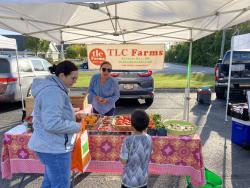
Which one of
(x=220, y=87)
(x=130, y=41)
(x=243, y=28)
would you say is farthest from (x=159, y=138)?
(x=243, y=28)

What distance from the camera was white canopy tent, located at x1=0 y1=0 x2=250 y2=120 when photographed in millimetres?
4273

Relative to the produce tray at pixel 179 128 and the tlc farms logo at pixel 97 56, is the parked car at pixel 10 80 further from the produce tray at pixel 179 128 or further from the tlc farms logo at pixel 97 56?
the produce tray at pixel 179 128

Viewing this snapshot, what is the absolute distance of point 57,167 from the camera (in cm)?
272

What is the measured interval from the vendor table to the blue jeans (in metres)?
0.96

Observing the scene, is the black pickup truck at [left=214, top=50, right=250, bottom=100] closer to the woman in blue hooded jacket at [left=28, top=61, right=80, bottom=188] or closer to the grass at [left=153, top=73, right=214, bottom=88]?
the grass at [left=153, top=73, right=214, bottom=88]

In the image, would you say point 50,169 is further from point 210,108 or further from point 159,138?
point 210,108

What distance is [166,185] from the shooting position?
421 cm

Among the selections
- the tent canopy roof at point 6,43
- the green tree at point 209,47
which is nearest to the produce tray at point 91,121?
the tent canopy roof at point 6,43

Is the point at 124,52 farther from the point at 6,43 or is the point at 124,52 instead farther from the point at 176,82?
the point at 176,82

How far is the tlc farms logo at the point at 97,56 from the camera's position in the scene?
616cm

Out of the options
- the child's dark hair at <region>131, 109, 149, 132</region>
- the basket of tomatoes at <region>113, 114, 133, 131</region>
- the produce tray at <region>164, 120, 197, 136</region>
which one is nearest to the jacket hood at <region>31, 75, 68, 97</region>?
the child's dark hair at <region>131, 109, 149, 132</region>

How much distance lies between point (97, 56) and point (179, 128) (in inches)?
115

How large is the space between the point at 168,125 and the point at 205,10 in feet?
6.14

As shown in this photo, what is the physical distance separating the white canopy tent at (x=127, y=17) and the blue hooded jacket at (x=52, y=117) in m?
1.46
